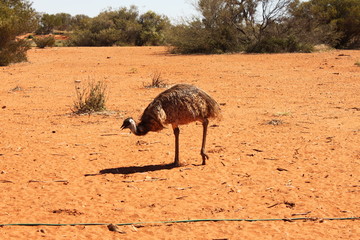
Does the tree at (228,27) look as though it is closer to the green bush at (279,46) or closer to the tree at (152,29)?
the green bush at (279,46)

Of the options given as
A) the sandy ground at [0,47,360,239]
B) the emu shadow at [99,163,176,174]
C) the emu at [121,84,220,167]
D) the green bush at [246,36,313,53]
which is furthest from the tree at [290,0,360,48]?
the emu shadow at [99,163,176,174]

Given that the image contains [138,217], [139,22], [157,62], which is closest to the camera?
[138,217]

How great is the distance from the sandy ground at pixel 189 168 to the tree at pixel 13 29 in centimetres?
831

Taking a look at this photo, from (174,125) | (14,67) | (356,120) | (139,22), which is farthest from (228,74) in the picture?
(139,22)

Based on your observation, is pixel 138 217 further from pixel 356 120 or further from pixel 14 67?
pixel 14 67

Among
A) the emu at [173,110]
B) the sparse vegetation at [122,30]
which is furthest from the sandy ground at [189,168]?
the sparse vegetation at [122,30]

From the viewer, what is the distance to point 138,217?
5.04 m

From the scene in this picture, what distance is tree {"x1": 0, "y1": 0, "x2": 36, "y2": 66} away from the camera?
21672mm

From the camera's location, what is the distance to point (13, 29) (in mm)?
21609

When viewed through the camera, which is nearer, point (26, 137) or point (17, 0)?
point (26, 137)

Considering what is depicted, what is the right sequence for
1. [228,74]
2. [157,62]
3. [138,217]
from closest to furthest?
[138,217] < [228,74] < [157,62]

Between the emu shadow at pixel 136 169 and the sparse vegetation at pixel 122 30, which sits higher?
the sparse vegetation at pixel 122 30

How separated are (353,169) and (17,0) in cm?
2308

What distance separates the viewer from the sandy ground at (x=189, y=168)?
16.0 ft
